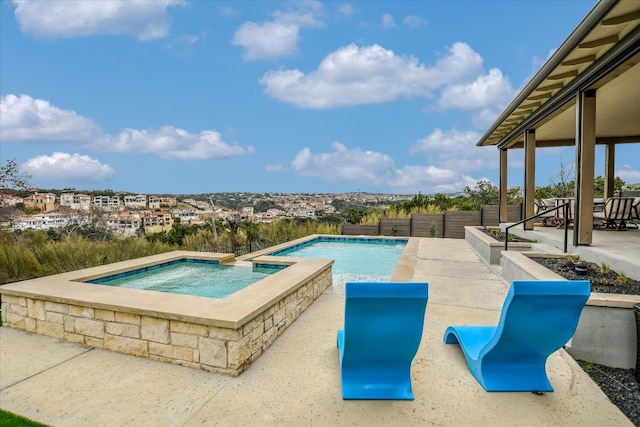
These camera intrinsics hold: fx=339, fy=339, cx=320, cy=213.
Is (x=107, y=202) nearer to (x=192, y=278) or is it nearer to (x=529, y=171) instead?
(x=192, y=278)

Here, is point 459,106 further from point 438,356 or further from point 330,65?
point 438,356

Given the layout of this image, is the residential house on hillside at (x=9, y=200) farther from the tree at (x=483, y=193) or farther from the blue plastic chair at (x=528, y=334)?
the tree at (x=483, y=193)

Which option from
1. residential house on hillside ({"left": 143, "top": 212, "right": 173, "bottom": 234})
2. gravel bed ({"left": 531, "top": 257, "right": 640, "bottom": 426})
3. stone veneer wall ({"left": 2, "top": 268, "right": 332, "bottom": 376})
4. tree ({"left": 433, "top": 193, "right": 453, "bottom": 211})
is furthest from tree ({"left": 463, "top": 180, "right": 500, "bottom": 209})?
stone veneer wall ({"left": 2, "top": 268, "right": 332, "bottom": 376})

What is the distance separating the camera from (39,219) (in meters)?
9.57

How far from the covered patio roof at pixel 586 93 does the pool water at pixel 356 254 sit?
12.4 feet

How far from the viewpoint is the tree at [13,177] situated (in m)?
8.36

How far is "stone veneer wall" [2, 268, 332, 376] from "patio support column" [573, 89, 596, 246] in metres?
5.01

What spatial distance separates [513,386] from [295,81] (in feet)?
56.0

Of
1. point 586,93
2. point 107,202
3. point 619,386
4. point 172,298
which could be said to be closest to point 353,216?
point 586,93

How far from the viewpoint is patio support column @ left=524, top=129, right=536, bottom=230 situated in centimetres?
900

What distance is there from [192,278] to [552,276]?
5973mm

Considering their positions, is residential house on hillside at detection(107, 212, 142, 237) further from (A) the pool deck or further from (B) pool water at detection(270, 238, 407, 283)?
(A) the pool deck

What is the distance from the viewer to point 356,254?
406 inches

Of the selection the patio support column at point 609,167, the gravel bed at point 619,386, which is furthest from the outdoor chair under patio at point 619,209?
the gravel bed at point 619,386
